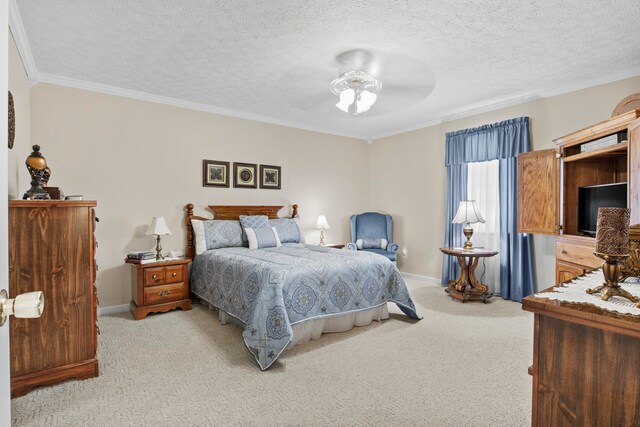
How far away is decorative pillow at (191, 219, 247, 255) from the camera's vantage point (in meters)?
4.26

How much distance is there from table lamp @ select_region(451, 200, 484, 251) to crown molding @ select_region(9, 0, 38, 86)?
470cm

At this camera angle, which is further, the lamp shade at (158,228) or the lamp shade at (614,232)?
the lamp shade at (158,228)

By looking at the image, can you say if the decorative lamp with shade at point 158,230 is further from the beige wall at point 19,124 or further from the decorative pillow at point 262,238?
the beige wall at point 19,124

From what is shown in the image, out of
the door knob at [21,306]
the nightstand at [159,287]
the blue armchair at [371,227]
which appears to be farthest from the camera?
the blue armchair at [371,227]

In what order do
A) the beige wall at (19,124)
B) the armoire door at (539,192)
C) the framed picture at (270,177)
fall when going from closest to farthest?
the beige wall at (19,124)
the armoire door at (539,192)
the framed picture at (270,177)

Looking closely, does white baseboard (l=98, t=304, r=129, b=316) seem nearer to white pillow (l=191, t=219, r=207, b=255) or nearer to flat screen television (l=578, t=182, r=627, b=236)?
white pillow (l=191, t=219, r=207, b=255)

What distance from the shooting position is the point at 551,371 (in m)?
1.12

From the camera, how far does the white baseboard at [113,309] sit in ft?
12.7

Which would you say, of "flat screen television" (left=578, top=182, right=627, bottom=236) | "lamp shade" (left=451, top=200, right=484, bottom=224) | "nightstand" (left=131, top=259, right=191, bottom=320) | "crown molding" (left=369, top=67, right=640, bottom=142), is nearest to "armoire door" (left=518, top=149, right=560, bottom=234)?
"flat screen television" (left=578, top=182, right=627, bottom=236)

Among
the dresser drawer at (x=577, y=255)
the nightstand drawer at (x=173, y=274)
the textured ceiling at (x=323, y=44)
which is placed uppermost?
the textured ceiling at (x=323, y=44)

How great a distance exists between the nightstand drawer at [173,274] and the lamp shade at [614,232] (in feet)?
12.4

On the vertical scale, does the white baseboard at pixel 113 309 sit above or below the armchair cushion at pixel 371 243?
below

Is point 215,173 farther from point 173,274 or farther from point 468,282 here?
point 468,282

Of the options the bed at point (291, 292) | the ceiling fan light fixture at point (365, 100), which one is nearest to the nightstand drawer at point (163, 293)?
the bed at point (291, 292)
